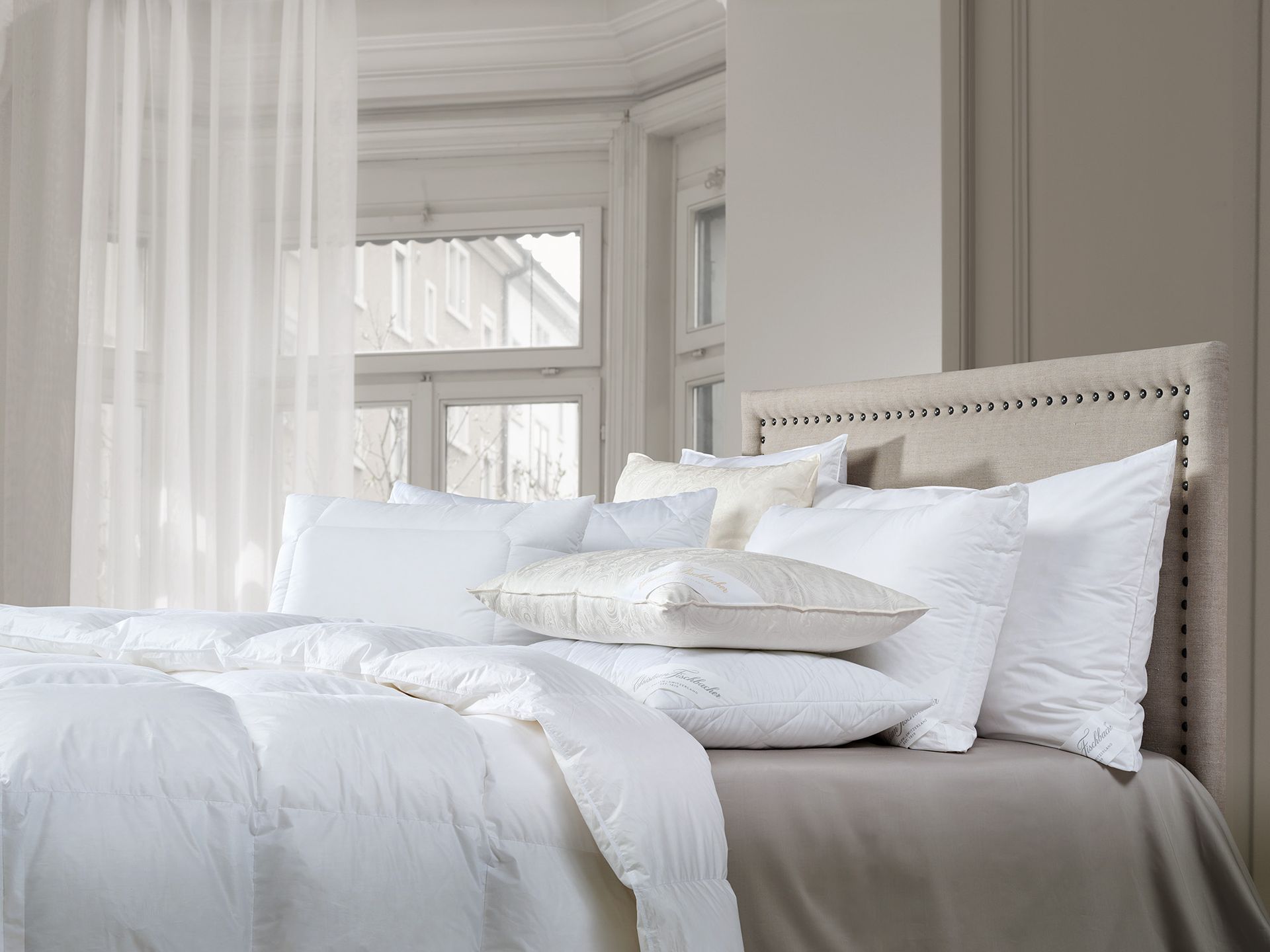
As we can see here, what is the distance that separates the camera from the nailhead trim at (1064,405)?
1917 millimetres

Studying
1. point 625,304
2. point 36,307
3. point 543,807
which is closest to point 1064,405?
point 543,807

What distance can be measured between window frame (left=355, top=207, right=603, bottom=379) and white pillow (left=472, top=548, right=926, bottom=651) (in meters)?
3.13

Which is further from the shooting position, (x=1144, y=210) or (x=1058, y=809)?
(x=1144, y=210)

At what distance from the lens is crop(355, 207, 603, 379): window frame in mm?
4773

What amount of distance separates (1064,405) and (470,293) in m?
3.16

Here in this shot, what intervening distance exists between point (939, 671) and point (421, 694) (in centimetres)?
75

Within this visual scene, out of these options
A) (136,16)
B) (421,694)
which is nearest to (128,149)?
(136,16)

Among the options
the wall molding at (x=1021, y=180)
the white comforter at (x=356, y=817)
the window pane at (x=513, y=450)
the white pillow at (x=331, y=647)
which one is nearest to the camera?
the white comforter at (x=356, y=817)

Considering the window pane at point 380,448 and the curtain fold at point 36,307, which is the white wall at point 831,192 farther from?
the curtain fold at point 36,307

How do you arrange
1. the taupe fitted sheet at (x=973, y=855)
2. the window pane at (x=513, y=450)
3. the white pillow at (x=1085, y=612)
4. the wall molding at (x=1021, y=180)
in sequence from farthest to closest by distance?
the window pane at (x=513, y=450), the wall molding at (x=1021, y=180), the white pillow at (x=1085, y=612), the taupe fitted sheet at (x=973, y=855)

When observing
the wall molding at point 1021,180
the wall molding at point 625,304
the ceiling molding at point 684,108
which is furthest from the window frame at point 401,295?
the wall molding at point 1021,180

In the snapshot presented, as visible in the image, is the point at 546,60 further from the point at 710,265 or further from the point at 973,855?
the point at 973,855

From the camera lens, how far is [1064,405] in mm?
2186

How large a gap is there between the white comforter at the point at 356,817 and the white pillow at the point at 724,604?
19 centimetres
